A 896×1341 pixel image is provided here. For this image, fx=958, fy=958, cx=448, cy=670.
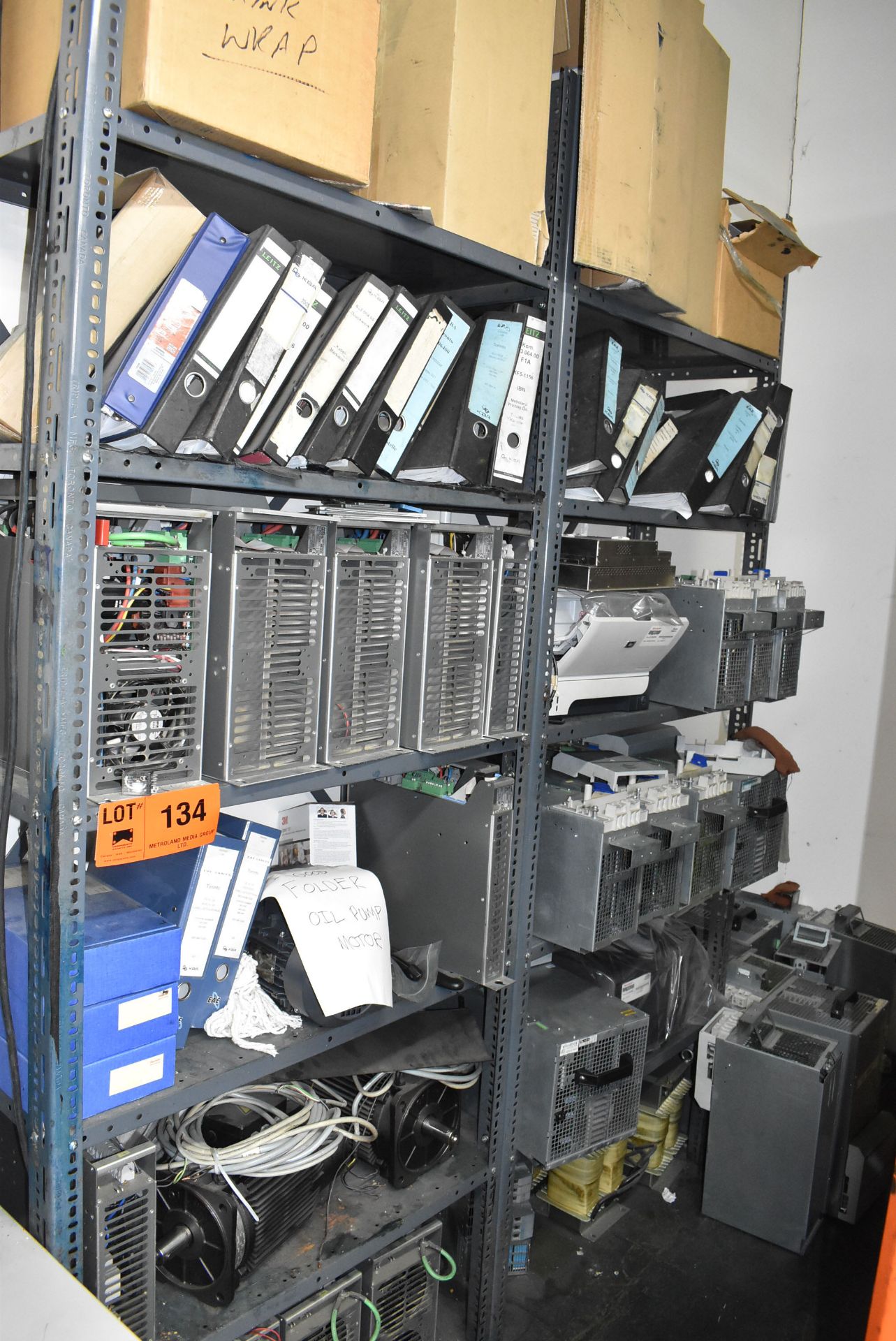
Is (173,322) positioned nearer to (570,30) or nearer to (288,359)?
(288,359)

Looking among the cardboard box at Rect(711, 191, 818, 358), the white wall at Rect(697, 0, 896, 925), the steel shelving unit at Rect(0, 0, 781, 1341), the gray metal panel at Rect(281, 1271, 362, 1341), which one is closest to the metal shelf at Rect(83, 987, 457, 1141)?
the steel shelving unit at Rect(0, 0, 781, 1341)

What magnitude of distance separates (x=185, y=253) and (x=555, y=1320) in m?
2.12

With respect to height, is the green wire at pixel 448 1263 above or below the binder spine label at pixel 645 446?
below

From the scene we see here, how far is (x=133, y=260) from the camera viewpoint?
1.16 meters

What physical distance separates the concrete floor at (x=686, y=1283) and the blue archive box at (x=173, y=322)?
6.40ft

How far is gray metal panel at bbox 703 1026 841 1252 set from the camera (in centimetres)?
222

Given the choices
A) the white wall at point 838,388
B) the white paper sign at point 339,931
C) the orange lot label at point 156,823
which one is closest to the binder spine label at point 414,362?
the orange lot label at point 156,823

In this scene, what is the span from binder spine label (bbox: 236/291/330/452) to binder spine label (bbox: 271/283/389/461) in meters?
0.03

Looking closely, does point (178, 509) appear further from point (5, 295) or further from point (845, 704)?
point (845, 704)

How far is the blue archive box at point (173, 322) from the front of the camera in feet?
3.80

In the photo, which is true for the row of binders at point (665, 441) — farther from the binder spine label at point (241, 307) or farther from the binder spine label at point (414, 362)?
the binder spine label at point (241, 307)

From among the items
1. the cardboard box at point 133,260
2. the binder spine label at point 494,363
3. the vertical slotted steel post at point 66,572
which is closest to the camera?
the vertical slotted steel post at point 66,572

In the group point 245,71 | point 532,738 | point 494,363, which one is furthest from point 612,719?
point 245,71

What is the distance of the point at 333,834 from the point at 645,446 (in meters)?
1.05
